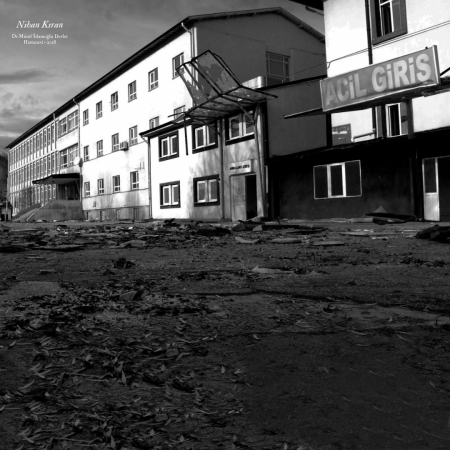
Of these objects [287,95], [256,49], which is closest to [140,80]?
[256,49]

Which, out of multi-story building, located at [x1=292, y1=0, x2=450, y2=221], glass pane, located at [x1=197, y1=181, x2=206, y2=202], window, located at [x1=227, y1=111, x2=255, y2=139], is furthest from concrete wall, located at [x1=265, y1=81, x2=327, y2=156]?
glass pane, located at [x1=197, y1=181, x2=206, y2=202]

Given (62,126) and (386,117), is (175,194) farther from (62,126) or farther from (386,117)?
(62,126)

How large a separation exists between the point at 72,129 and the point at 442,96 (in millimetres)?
37431

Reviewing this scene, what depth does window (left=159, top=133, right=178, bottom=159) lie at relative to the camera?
29.0 m

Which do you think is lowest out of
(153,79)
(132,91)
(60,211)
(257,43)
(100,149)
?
(60,211)

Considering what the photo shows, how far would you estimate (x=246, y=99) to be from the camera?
2178cm

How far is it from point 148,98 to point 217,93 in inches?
486

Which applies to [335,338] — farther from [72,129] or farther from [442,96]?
[72,129]

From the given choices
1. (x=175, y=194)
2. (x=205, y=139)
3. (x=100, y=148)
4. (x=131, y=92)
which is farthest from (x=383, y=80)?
(x=100, y=148)

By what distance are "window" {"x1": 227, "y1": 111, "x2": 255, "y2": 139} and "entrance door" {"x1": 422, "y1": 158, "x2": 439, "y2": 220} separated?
8.23m

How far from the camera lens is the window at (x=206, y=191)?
2547cm

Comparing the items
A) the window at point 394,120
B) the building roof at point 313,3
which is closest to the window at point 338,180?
the window at point 394,120

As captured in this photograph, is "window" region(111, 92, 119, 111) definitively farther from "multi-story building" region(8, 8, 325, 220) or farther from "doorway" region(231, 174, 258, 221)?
"doorway" region(231, 174, 258, 221)

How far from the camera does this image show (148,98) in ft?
107
